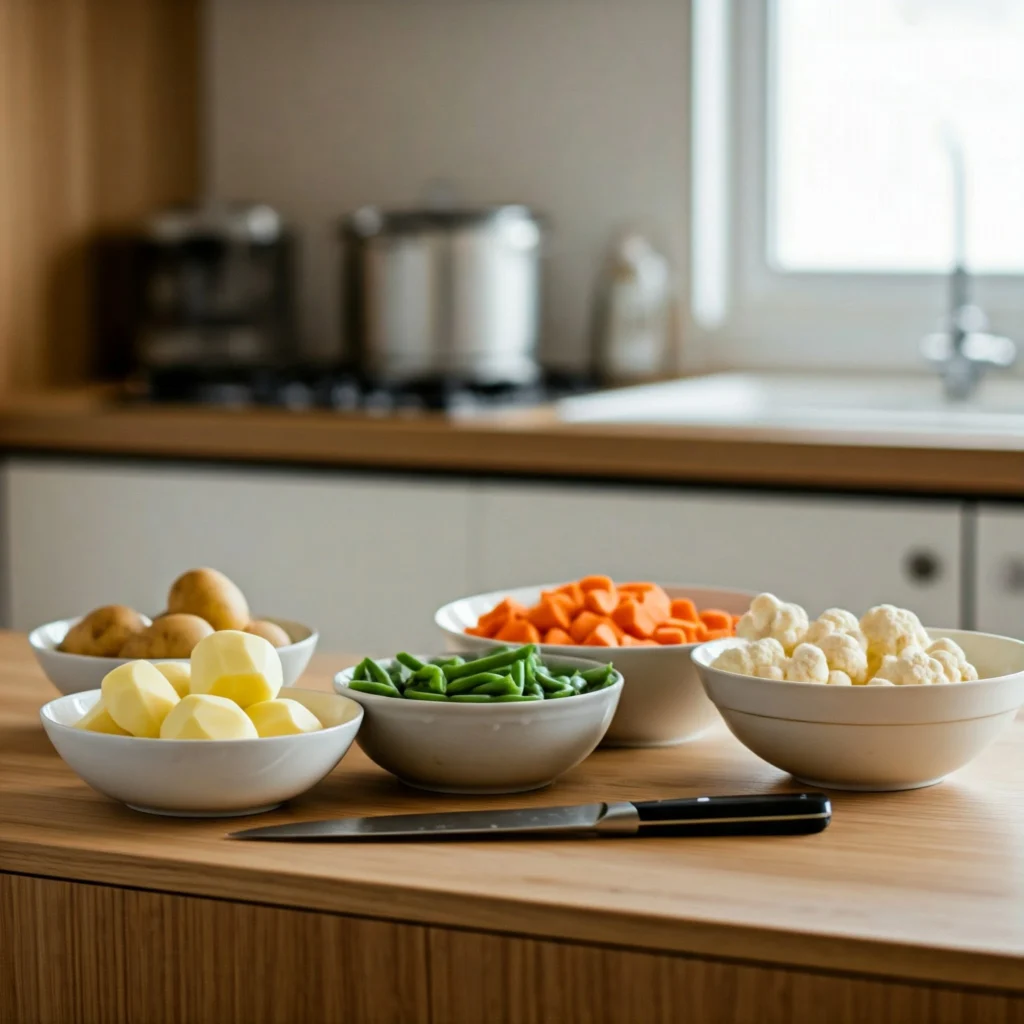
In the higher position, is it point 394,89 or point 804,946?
point 394,89

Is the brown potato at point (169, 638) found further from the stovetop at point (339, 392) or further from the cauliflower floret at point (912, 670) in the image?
the stovetop at point (339, 392)

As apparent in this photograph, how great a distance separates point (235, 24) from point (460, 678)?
253 centimetres

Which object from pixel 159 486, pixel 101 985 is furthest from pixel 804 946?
pixel 159 486

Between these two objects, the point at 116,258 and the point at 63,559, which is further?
the point at 116,258

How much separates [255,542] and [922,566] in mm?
959

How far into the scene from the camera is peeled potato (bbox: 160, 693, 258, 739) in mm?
932

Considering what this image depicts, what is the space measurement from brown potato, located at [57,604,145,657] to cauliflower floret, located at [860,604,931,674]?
506mm

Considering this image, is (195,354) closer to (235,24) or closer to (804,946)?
(235,24)

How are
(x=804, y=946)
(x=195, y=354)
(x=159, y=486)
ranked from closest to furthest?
(x=804, y=946)
(x=159, y=486)
(x=195, y=354)

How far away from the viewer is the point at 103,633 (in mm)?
1176

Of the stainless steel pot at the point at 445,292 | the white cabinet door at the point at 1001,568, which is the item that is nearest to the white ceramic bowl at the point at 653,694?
the white cabinet door at the point at 1001,568

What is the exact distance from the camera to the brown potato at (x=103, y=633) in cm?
117

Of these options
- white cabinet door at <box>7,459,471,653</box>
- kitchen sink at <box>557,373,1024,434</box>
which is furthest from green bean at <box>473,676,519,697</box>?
kitchen sink at <box>557,373,1024,434</box>

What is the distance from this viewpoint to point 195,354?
9.56ft
